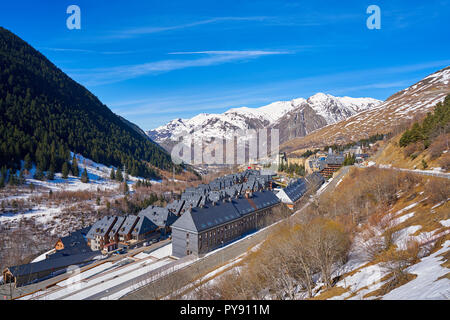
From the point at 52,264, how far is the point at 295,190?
2639 inches

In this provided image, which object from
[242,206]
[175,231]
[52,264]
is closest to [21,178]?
[52,264]

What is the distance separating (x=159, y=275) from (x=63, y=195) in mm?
84836

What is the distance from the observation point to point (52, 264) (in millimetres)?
52062

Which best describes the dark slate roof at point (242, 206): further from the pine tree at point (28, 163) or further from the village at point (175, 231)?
the pine tree at point (28, 163)

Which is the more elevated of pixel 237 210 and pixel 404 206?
pixel 404 206

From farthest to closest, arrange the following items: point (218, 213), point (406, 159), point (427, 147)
A: point (406, 159)
point (427, 147)
point (218, 213)

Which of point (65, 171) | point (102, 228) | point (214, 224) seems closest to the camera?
point (214, 224)

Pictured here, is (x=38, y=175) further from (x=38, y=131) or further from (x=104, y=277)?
(x=104, y=277)

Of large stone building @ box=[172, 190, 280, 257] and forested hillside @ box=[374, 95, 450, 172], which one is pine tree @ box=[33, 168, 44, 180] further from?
forested hillside @ box=[374, 95, 450, 172]

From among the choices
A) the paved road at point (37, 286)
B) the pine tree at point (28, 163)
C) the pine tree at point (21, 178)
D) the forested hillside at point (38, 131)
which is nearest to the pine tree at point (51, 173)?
the forested hillside at point (38, 131)

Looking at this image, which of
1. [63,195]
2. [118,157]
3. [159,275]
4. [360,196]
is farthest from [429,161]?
[118,157]

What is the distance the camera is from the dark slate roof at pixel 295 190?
255ft
